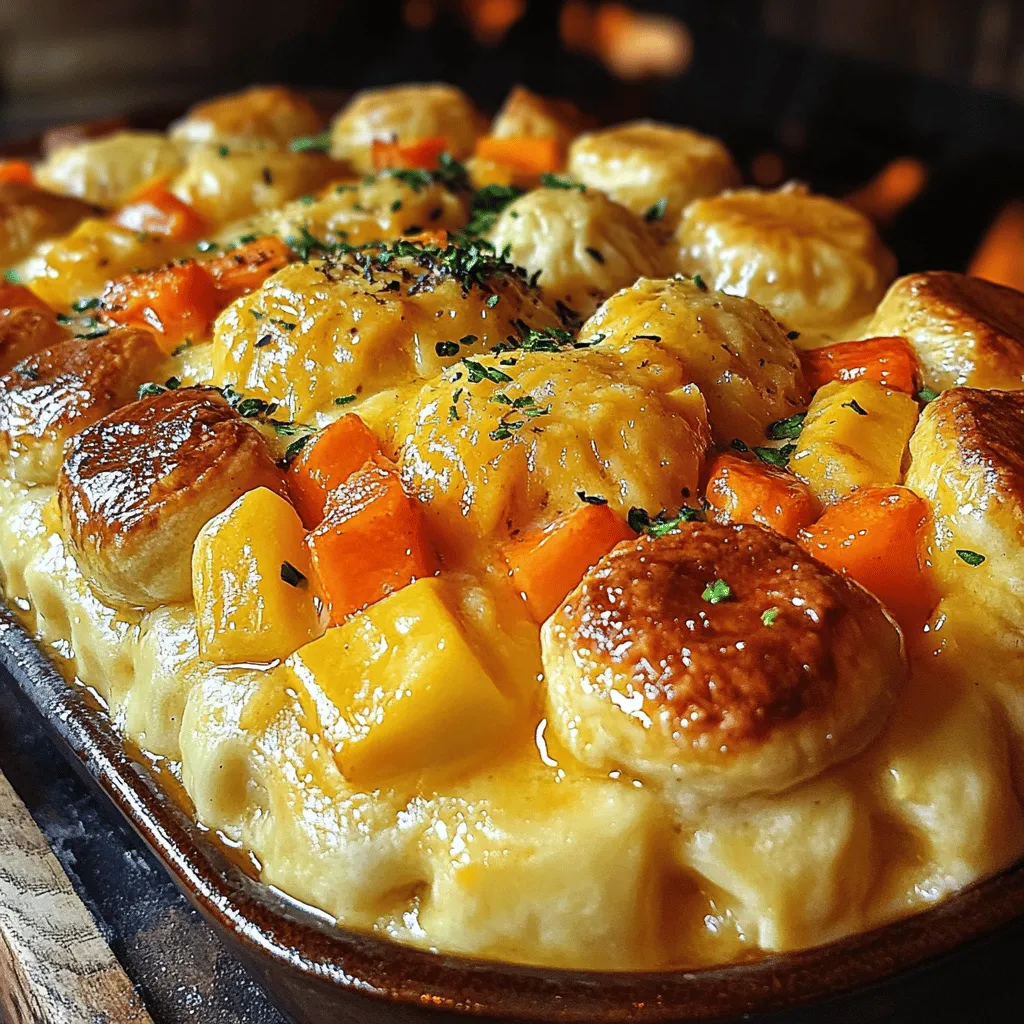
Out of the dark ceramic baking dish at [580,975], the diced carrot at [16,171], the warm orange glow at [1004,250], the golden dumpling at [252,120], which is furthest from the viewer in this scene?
the warm orange glow at [1004,250]

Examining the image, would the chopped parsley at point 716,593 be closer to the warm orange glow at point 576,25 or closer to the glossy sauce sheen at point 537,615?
the glossy sauce sheen at point 537,615

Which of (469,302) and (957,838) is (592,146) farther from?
(957,838)

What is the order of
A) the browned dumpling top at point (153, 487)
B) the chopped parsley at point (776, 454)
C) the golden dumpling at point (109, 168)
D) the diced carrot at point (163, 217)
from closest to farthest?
1. the browned dumpling top at point (153, 487)
2. the chopped parsley at point (776, 454)
3. the diced carrot at point (163, 217)
4. the golden dumpling at point (109, 168)

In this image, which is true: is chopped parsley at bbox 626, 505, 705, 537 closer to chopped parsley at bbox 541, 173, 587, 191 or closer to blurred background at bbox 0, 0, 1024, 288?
chopped parsley at bbox 541, 173, 587, 191

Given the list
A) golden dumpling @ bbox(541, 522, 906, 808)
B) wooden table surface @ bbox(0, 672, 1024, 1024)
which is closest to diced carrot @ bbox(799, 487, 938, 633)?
golden dumpling @ bbox(541, 522, 906, 808)

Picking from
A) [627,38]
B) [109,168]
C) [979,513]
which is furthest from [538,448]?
[627,38]

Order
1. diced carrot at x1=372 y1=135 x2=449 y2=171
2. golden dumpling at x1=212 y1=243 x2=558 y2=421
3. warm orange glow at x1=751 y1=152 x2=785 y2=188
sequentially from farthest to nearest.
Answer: warm orange glow at x1=751 y1=152 x2=785 y2=188 < diced carrot at x1=372 y1=135 x2=449 y2=171 < golden dumpling at x1=212 y1=243 x2=558 y2=421

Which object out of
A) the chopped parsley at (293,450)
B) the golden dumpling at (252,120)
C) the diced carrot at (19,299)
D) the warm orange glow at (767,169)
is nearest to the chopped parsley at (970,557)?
the chopped parsley at (293,450)
